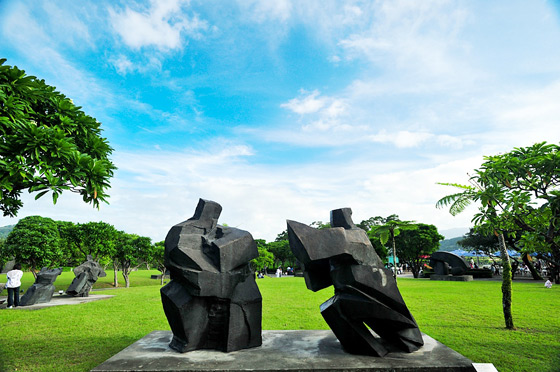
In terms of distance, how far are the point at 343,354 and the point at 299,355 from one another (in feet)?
2.69

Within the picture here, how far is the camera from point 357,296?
20.5 feet

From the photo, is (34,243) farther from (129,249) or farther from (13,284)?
(13,284)

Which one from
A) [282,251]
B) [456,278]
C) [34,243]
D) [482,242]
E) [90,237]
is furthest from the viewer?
[282,251]

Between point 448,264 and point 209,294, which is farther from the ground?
point 209,294

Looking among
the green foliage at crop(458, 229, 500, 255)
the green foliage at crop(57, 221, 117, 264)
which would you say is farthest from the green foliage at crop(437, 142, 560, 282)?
the green foliage at crop(458, 229, 500, 255)

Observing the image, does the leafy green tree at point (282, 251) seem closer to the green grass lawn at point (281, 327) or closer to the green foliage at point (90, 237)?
the green foliage at point (90, 237)

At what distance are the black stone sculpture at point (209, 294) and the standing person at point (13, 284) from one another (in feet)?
34.9

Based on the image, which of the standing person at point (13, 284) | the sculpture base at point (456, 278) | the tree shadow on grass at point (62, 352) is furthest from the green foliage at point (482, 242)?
the standing person at point (13, 284)

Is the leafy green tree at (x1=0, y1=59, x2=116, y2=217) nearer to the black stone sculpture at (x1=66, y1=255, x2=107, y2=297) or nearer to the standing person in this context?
the standing person

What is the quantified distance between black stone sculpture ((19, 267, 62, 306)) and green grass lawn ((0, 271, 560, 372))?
61.7 inches

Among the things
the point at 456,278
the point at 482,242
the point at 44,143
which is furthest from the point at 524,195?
the point at 482,242

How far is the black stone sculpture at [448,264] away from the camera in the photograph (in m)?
30.4

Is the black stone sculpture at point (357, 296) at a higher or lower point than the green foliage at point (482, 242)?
lower

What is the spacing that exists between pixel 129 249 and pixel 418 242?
98.3 feet
